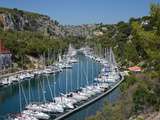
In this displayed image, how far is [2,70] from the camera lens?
8556cm

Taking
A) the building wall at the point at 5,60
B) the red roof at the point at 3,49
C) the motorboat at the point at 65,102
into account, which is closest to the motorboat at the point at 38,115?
the motorboat at the point at 65,102

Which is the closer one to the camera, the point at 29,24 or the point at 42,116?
the point at 42,116

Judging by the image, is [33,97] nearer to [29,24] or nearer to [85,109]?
[85,109]

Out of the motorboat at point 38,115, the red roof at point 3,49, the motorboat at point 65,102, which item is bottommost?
the motorboat at point 38,115

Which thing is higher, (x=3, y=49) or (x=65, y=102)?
(x=3, y=49)

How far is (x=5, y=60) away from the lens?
90875 millimetres

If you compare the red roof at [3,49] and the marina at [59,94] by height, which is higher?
the red roof at [3,49]

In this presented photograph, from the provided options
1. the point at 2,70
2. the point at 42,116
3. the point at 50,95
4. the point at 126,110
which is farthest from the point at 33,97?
the point at 126,110

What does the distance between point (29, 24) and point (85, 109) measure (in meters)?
113

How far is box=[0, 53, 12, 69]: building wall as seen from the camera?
88.3m

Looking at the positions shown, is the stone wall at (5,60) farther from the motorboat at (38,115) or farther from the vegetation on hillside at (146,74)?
the vegetation on hillside at (146,74)

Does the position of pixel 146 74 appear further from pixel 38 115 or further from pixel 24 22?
pixel 24 22

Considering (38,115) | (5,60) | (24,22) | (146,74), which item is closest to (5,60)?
(5,60)

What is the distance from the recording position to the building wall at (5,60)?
290 feet
